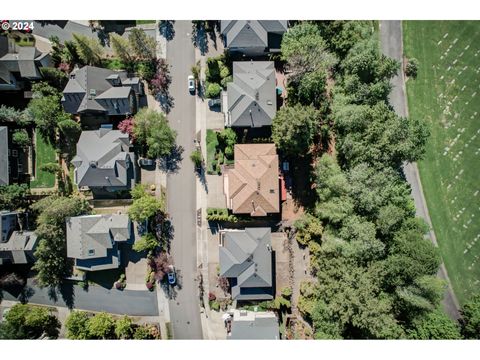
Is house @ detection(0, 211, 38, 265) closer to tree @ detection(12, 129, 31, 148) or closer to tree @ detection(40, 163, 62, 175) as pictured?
tree @ detection(40, 163, 62, 175)

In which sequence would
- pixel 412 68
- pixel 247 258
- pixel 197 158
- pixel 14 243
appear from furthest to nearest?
pixel 412 68, pixel 197 158, pixel 14 243, pixel 247 258

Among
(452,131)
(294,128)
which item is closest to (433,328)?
(452,131)

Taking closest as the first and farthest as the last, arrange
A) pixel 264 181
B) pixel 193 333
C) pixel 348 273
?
pixel 348 273, pixel 264 181, pixel 193 333

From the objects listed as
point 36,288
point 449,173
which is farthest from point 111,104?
point 449,173

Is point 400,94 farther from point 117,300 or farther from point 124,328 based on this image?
point 124,328

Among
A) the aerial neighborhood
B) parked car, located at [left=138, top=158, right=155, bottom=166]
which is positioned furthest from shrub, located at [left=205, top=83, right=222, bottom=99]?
parked car, located at [left=138, top=158, right=155, bottom=166]
